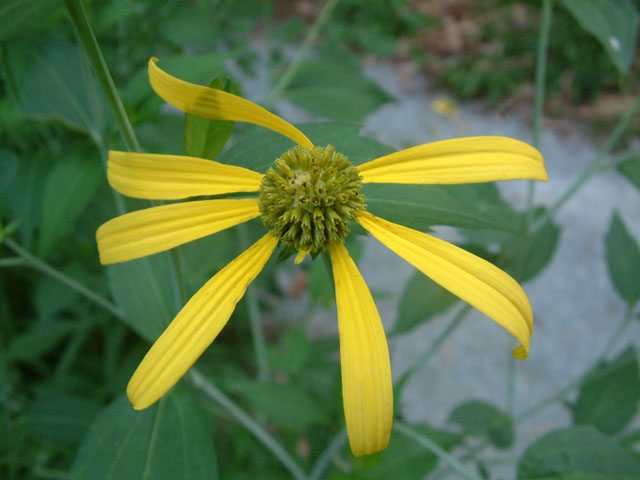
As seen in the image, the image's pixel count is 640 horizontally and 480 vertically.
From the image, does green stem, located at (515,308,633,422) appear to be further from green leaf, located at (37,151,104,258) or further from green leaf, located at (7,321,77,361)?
green leaf, located at (7,321,77,361)

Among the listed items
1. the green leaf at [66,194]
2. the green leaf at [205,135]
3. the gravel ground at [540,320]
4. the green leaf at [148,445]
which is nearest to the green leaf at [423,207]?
the green leaf at [205,135]

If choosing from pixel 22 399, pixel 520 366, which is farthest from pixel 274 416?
pixel 520 366

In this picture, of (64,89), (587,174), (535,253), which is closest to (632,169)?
(587,174)

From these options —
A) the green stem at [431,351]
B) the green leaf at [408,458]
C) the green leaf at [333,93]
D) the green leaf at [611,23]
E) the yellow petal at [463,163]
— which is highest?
the green leaf at [611,23]

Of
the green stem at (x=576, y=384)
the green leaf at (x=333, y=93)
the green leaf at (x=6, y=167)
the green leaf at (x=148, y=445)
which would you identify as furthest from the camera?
A: the green leaf at (x=333, y=93)

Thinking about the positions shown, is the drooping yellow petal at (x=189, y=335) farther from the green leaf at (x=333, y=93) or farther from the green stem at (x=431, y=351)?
the green leaf at (x=333, y=93)

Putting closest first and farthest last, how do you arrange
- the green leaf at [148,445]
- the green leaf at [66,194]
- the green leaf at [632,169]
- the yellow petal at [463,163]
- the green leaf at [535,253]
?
1. the yellow petal at [463,163]
2. the green leaf at [148,445]
3. the green leaf at [66,194]
4. the green leaf at [535,253]
5. the green leaf at [632,169]

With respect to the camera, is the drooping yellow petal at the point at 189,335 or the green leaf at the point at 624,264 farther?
the green leaf at the point at 624,264
